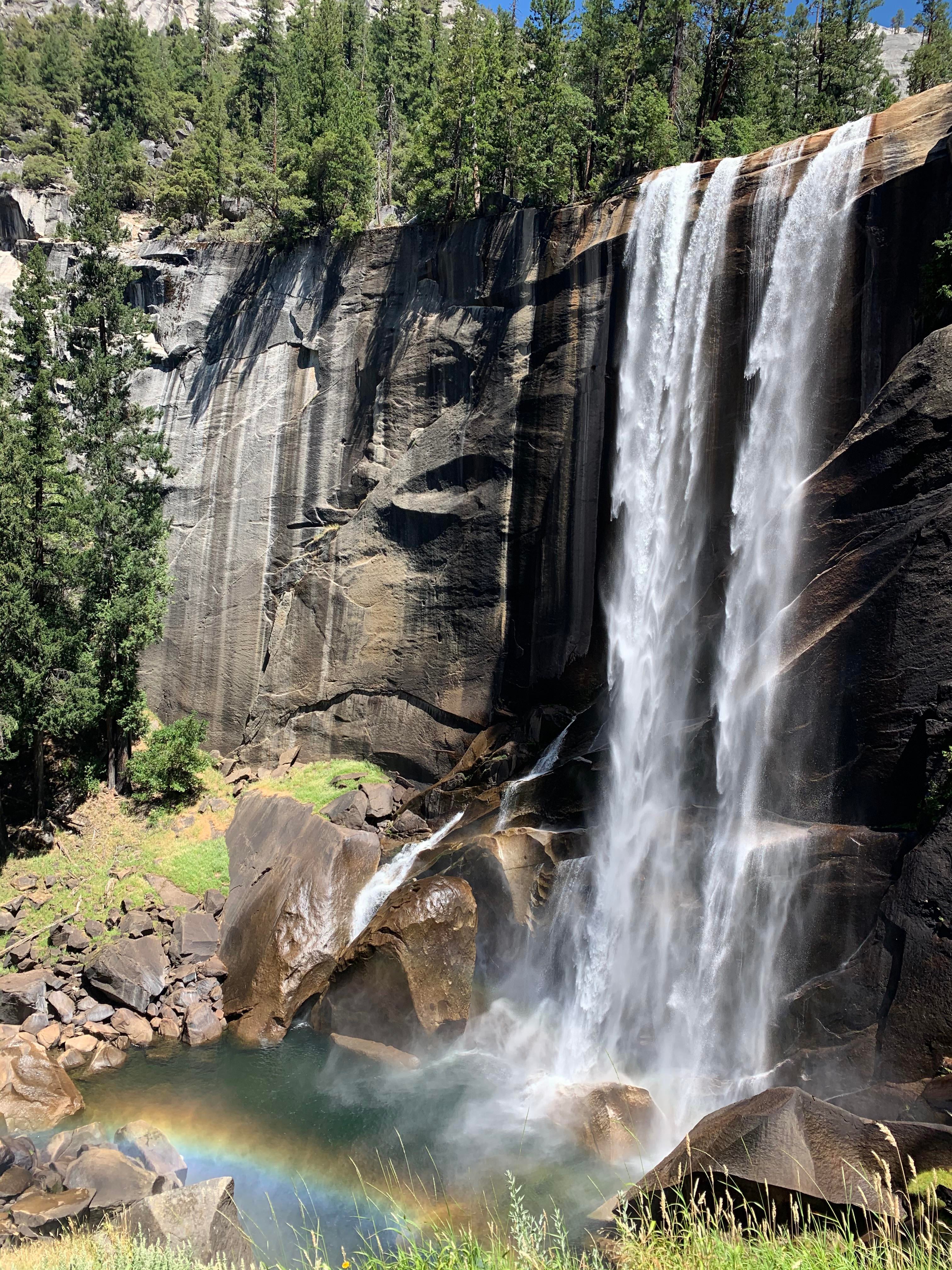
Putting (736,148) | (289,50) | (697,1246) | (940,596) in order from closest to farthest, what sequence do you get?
(697,1246) < (940,596) < (736,148) < (289,50)

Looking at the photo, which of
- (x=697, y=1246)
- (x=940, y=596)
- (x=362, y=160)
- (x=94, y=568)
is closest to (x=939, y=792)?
(x=940, y=596)

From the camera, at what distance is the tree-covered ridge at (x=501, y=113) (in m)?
26.4

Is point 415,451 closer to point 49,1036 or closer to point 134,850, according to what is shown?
point 134,850

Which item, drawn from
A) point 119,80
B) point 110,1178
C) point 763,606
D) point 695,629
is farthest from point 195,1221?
point 119,80

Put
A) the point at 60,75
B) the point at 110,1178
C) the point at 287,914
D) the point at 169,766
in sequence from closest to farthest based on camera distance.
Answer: the point at 110,1178
the point at 287,914
the point at 169,766
the point at 60,75

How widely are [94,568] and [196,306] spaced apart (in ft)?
38.9

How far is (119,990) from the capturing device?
1762 centimetres

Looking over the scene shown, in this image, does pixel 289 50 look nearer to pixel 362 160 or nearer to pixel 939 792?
pixel 362 160

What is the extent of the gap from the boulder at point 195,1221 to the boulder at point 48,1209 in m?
2.04

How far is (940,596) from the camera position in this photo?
1234 cm

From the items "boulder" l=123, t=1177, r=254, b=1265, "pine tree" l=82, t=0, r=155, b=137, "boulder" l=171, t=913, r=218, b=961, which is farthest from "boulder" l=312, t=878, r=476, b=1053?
"pine tree" l=82, t=0, r=155, b=137

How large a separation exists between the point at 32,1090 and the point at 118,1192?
4.22 meters

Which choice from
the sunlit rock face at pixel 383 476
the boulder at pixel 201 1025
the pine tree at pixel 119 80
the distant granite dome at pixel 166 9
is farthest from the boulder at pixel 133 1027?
the distant granite dome at pixel 166 9

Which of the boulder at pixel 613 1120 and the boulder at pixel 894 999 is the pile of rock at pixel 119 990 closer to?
the boulder at pixel 613 1120
